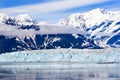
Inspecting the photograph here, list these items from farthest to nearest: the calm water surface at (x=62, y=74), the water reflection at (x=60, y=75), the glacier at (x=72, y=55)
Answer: the glacier at (x=72, y=55), the calm water surface at (x=62, y=74), the water reflection at (x=60, y=75)

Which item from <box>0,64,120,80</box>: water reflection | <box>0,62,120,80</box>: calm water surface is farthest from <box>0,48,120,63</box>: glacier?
<box>0,64,120,80</box>: water reflection

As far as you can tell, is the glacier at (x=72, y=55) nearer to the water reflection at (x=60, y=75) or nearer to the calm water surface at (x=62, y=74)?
the calm water surface at (x=62, y=74)

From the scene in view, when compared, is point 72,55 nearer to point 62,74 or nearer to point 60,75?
point 62,74

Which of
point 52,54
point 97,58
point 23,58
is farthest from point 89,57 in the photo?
point 23,58

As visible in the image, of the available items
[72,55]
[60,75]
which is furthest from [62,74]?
[72,55]

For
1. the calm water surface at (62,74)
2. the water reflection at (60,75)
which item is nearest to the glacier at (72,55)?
the calm water surface at (62,74)

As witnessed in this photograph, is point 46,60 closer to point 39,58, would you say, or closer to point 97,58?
point 39,58

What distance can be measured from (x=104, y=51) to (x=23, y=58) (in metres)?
41.1

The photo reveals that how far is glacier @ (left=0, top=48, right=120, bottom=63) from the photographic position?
17262cm

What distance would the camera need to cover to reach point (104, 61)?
17975 centimetres

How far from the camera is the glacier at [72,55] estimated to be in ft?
566

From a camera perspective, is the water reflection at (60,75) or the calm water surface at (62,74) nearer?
the water reflection at (60,75)

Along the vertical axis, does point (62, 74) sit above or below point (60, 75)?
below

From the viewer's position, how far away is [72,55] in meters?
187
